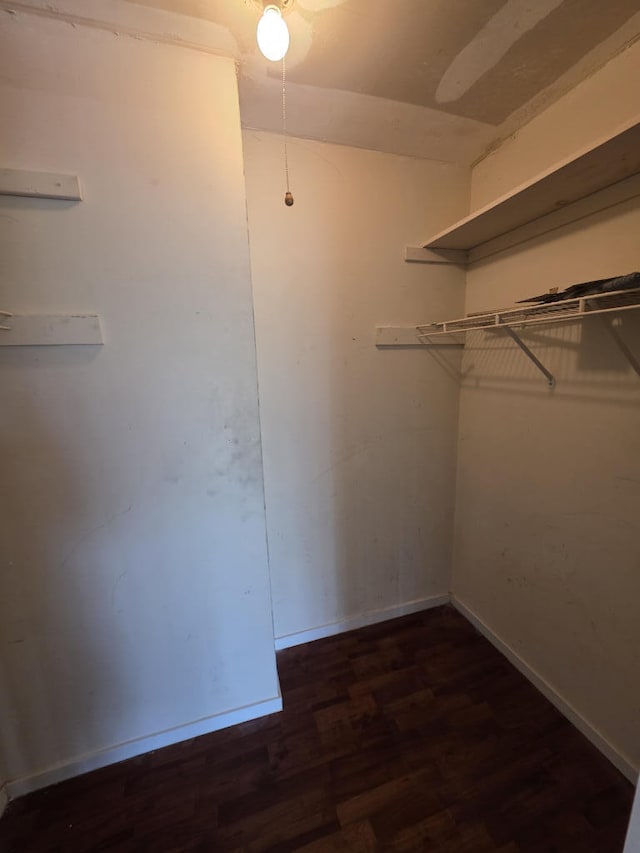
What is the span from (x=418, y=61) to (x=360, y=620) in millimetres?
2566

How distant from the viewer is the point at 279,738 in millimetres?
1361

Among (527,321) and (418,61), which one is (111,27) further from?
(527,321)

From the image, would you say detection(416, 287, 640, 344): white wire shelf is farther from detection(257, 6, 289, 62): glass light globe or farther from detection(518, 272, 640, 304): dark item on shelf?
detection(257, 6, 289, 62): glass light globe

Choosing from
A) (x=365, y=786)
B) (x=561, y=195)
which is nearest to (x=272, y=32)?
(x=561, y=195)

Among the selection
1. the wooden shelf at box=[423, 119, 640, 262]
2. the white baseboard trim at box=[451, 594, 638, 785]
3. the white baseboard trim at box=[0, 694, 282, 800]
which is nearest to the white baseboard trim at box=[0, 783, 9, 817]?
the white baseboard trim at box=[0, 694, 282, 800]

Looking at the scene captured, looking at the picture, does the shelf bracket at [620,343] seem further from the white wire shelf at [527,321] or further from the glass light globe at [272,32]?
the glass light globe at [272,32]

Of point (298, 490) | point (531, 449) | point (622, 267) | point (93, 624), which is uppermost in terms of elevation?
point (622, 267)

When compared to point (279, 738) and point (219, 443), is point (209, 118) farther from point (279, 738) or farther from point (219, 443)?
point (279, 738)

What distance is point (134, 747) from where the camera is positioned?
1312mm

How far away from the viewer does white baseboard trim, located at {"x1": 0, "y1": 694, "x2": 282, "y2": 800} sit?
1213 millimetres

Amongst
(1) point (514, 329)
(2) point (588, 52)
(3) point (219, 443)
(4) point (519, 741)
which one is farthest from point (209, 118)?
(4) point (519, 741)

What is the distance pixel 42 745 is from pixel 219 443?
4.28 feet

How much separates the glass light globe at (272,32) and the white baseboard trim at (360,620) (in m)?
2.36

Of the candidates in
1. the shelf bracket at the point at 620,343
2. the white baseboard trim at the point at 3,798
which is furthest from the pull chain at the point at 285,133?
the white baseboard trim at the point at 3,798
